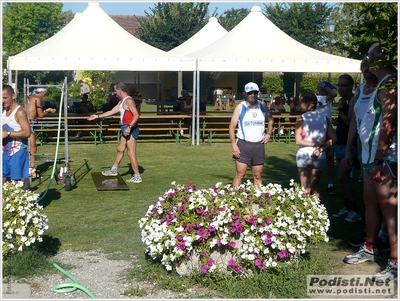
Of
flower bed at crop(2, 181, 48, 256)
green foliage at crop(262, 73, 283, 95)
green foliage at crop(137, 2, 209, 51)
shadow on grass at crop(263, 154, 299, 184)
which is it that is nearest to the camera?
flower bed at crop(2, 181, 48, 256)

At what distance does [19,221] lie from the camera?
5.78m

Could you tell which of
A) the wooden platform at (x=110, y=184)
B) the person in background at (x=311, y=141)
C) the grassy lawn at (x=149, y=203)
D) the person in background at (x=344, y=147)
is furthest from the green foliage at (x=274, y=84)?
the person in background at (x=311, y=141)

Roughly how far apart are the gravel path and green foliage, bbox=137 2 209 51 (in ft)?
139

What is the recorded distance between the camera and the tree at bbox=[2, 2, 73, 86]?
64500mm

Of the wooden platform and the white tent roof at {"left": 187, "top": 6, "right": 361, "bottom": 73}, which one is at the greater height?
the white tent roof at {"left": 187, "top": 6, "right": 361, "bottom": 73}

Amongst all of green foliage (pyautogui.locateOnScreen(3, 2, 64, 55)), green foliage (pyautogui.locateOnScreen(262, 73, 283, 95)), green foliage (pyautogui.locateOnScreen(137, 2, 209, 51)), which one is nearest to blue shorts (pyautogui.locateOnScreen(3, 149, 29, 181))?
green foliage (pyautogui.locateOnScreen(137, 2, 209, 51))

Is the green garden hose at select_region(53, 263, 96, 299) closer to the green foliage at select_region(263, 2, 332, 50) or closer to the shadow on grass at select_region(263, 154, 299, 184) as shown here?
the shadow on grass at select_region(263, 154, 299, 184)

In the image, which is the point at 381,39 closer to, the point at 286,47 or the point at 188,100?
the point at 286,47

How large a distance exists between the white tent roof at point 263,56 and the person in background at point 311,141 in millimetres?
8879

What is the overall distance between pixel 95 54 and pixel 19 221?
433 inches

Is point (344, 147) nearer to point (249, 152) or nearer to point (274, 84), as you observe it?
point (249, 152)

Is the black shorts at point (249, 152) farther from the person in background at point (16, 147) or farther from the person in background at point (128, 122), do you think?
the person in background at point (128, 122)

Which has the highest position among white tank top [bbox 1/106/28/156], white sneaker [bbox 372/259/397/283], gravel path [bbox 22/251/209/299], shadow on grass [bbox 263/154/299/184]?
white tank top [bbox 1/106/28/156]

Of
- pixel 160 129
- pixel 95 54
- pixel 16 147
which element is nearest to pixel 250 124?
pixel 16 147
